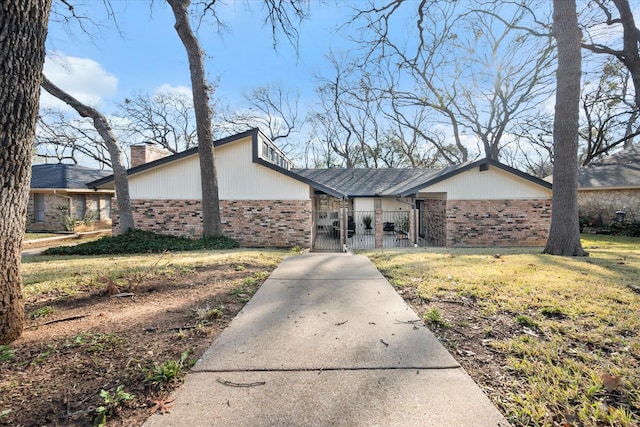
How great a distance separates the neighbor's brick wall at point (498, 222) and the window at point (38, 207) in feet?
75.9

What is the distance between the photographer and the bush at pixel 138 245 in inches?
380

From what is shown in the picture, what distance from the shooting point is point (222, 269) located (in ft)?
20.1

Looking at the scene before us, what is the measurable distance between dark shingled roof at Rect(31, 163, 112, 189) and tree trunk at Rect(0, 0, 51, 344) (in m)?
18.8

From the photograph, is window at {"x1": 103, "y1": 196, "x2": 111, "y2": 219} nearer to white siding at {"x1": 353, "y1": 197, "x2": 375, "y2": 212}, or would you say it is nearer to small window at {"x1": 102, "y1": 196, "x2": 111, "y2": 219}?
small window at {"x1": 102, "y1": 196, "x2": 111, "y2": 219}

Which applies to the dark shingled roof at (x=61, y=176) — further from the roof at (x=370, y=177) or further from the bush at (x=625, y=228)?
the bush at (x=625, y=228)

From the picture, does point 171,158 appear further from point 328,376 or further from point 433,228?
point 433,228

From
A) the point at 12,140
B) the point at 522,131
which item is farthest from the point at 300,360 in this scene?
the point at 522,131

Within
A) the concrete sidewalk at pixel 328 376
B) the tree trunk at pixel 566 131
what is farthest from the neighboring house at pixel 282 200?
the concrete sidewalk at pixel 328 376

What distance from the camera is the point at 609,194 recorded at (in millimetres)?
17500

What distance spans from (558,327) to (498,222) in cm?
1164

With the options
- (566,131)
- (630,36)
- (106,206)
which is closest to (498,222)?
(566,131)

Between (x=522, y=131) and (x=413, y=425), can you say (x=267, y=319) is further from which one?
(x=522, y=131)

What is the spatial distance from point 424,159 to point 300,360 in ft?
108

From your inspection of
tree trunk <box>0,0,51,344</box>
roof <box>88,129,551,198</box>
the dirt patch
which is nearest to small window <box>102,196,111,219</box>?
roof <box>88,129,551,198</box>
